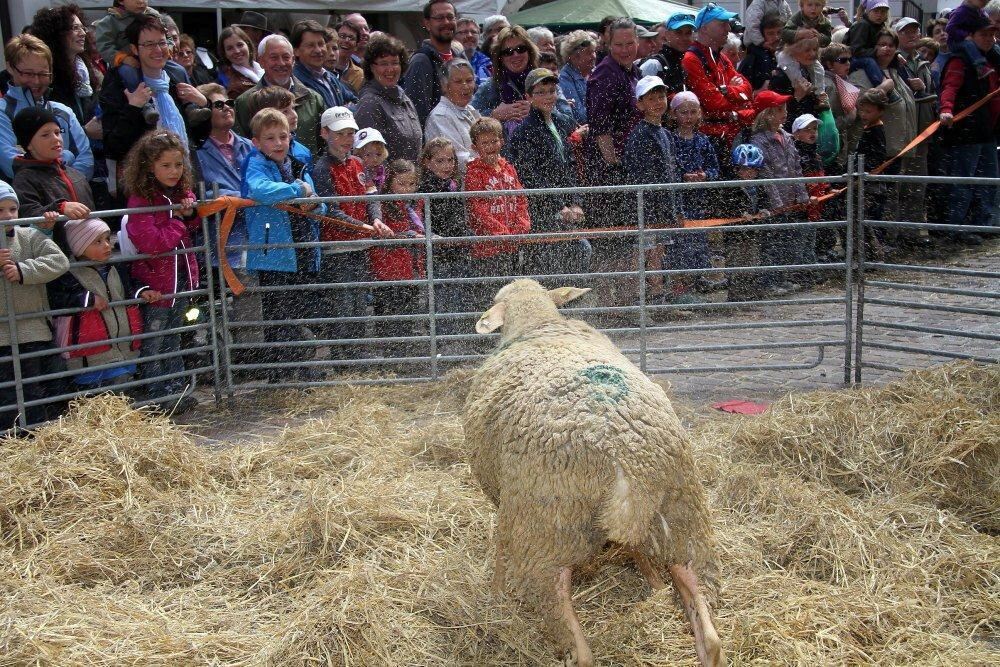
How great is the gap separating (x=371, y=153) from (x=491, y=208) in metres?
0.99

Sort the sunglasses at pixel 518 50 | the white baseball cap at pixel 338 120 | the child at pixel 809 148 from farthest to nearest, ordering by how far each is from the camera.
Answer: the child at pixel 809 148
the sunglasses at pixel 518 50
the white baseball cap at pixel 338 120

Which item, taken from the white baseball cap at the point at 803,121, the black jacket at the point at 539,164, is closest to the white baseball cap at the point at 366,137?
the black jacket at the point at 539,164

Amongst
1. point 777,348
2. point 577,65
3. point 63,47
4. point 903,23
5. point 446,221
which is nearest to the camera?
point 63,47

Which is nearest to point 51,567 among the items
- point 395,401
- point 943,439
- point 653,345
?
point 395,401

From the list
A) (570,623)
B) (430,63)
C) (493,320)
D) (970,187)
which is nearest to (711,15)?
(430,63)

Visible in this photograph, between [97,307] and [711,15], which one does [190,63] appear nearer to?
[97,307]

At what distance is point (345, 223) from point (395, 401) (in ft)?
4.33

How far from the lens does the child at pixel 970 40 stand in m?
11.1

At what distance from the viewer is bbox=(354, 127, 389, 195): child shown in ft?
24.6

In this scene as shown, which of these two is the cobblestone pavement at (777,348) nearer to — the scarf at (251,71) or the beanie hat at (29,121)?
the beanie hat at (29,121)

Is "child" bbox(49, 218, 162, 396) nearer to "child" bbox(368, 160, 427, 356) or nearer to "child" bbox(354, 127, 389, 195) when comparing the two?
"child" bbox(368, 160, 427, 356)

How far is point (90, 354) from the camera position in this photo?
6441 millimetres

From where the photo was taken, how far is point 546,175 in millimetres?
Answer: 8438

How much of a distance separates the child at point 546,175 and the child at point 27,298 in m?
3.44
